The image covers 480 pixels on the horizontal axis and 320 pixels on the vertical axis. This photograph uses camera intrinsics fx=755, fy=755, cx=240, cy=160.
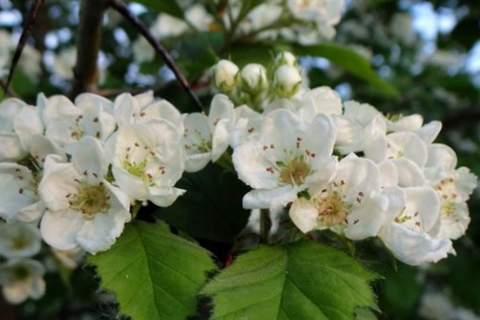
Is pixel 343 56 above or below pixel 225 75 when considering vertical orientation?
below

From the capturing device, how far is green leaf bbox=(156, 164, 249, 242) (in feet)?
3.93

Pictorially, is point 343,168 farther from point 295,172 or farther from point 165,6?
point 165,6

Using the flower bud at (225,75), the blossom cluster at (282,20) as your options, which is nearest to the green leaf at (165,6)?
the blossom cluster at (282,20)

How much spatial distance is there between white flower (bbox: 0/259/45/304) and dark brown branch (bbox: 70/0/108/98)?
1.93ft

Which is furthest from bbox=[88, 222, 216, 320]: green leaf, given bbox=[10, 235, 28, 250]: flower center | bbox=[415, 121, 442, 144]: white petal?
bbox=[10, 235, 28, 250]: flower center

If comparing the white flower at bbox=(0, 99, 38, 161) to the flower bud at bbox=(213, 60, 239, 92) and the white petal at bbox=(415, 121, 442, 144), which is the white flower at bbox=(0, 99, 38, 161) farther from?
the white petal at bbox=(415, 121, 442, 144)

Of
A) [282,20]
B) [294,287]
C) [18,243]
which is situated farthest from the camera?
[282,20]

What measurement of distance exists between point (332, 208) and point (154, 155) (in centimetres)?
27

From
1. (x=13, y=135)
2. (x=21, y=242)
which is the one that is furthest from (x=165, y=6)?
(x=13, y=135)

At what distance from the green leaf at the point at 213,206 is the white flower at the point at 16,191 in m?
0.22

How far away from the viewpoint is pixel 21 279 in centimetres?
214

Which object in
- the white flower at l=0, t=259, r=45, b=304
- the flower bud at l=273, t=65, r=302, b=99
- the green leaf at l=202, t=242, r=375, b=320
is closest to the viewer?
the green leaf at l=202, t=242, r=375, b=320

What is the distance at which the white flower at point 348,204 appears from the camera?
101 cm

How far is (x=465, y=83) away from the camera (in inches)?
118
